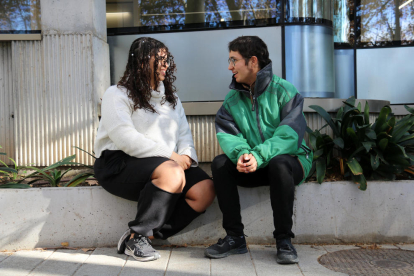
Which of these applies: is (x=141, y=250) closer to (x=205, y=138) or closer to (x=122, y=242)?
(x=122, y=242)

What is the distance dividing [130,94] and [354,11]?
3678 mm

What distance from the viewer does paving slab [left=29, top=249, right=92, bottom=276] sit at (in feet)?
9.41

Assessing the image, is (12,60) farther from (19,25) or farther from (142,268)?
(142,268)

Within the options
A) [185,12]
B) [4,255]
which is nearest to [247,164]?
[4,255]

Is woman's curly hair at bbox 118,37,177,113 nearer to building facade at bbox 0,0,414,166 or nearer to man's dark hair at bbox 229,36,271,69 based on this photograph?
man's dark hair at bbox 229,36,271,69

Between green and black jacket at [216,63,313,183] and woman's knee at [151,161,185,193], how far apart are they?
40 cm

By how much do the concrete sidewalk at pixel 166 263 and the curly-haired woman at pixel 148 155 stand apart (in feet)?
0.46

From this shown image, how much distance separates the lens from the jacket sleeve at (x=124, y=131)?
3102 millimetres

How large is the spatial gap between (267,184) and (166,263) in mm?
975

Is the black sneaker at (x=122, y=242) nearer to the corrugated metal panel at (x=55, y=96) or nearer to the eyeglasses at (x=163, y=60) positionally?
the eyeglasses at (x=163, y=60)

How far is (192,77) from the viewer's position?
16.5 ft

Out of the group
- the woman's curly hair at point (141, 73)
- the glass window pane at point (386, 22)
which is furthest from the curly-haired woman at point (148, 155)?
the glass window pane at point (386, 22)

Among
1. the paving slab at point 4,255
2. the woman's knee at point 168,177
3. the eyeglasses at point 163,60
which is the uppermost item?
the eyeglasses at point 163,60

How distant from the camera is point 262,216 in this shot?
11.3ft
